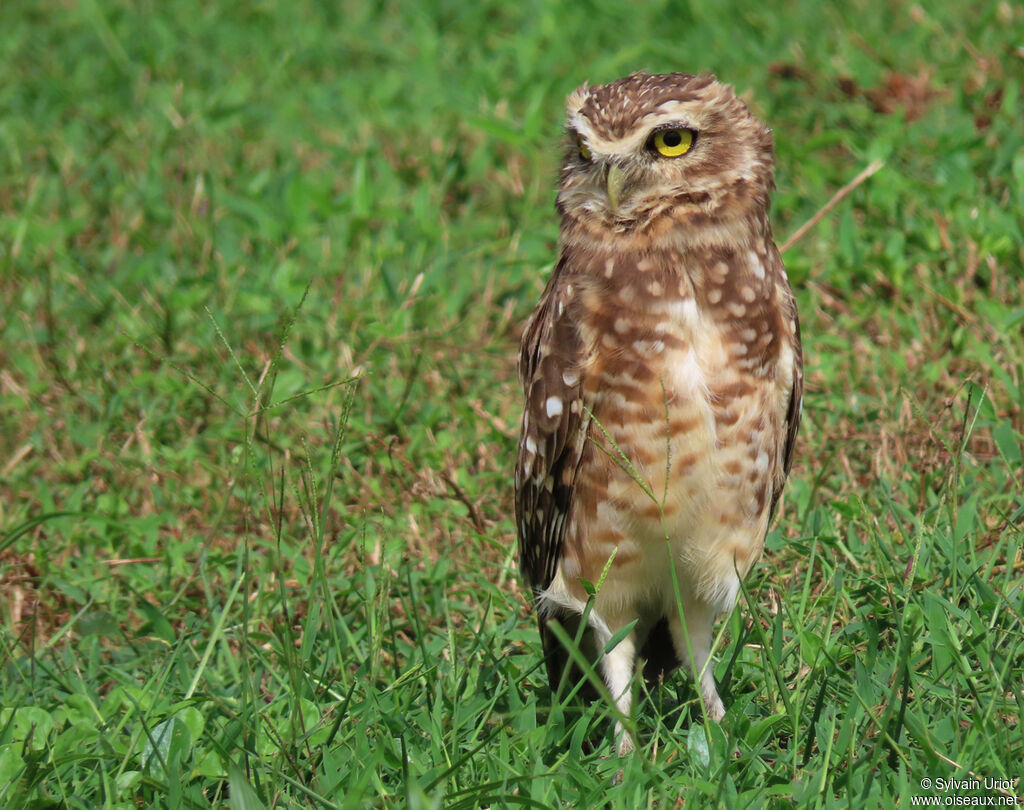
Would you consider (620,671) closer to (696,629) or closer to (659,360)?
(696,629)

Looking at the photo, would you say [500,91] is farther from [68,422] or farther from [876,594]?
[876,594]

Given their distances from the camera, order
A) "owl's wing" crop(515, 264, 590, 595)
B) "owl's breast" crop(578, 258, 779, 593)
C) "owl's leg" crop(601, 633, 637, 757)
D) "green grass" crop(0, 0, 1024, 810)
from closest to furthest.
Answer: "green grass" crop(0, 0, 1024, 810), "owl's breast" crop(578, 258, 779, 593), "owl's wing" crop(515, 264, 590, 595), "owl's leg" crop(601, 633, 637, 757)

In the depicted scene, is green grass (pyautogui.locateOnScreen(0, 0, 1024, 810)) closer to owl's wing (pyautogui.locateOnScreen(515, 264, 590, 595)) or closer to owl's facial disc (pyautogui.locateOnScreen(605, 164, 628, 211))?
owl's wing (pyautogui.locateOnScreen(515, 264, 590, 595))

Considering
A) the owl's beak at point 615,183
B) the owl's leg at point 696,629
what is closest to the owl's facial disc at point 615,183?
the owl's beak at point 615,183

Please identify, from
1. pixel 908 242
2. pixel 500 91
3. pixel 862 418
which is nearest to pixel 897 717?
pixel 862 418

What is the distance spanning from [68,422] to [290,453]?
89 cm

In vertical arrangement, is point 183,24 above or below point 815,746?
above

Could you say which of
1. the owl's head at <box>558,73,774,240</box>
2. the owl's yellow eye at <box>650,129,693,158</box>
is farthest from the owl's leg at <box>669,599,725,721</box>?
the owl's yellow eye at <box>650,129,693,158</box>

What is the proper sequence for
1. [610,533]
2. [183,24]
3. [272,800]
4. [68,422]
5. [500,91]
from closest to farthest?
1. [272,800]
2. [610,533]
3. [68,422]
4. [500,91]
5. [183,24]

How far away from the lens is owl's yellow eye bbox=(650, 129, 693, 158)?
10.3 ft

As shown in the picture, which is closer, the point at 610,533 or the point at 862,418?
the point at 610,533

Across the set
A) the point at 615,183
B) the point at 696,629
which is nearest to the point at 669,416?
the point at 615,183

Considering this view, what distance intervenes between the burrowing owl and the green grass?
267 millimetres

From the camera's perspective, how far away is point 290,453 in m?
4.35
